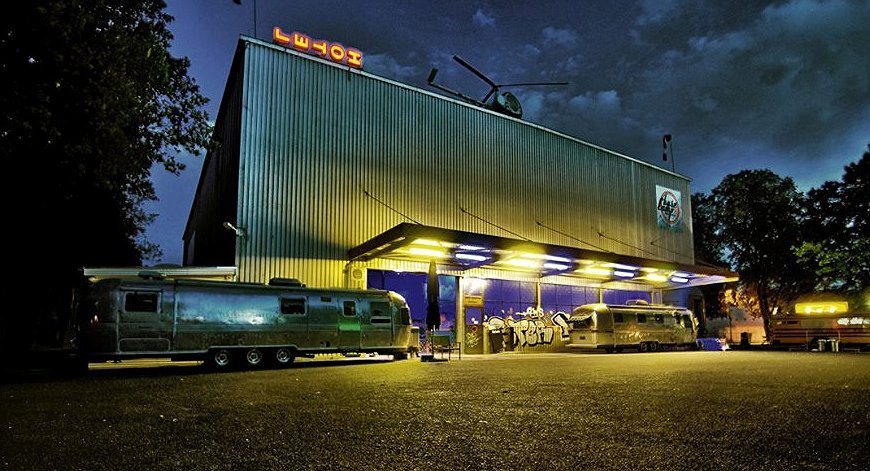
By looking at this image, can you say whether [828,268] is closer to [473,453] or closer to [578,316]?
[473,453]

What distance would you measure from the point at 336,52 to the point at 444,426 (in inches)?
883

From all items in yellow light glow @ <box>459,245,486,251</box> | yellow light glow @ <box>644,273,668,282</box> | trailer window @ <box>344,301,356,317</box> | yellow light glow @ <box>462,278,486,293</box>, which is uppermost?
yellow light glow @ <box>459,245,486,251</box>

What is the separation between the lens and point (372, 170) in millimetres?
24891

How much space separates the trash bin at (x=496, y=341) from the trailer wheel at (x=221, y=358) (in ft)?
44.4

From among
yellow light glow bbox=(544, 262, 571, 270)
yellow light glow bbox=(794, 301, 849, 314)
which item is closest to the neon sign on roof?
yellow light glow bbox=(544, 262, 571, 270)

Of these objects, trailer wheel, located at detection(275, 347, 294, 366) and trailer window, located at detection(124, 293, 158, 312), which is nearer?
trailer window, located at detection(124, 293, 158, 312)

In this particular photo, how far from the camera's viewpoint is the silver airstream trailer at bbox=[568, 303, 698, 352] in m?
26.3

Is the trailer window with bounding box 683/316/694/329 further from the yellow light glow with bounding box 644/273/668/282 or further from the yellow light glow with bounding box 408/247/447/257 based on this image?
the yellow light glow with bounding box 408/247/447/257

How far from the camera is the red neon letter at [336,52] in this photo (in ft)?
81.6

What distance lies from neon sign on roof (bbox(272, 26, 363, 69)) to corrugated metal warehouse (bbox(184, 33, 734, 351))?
0.41m

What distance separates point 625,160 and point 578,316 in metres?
13.4

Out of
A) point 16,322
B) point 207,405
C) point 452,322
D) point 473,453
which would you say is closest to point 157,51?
point 207,405

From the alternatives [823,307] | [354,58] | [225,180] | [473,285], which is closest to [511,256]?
[473,285]

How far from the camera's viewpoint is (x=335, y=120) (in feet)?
79.8
